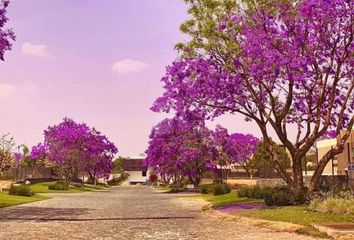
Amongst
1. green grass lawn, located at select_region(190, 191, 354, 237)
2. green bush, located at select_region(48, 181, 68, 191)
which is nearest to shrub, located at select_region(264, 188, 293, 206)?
green grass lawn, located at select_region(190, 191, 354, 237)

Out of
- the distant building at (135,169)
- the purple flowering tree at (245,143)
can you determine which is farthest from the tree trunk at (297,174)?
the distant building at (135,169)

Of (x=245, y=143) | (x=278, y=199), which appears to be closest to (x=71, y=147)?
(x=245, y=143)

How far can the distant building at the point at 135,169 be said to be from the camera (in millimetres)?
175000

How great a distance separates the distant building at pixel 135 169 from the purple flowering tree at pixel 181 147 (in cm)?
11127

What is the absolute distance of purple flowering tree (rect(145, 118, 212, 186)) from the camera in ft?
186

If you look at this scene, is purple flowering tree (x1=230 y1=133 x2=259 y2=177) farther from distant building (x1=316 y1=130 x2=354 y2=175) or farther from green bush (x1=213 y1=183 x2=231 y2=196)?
green bush (x1=213 y1=183 x2=231 y2=196)

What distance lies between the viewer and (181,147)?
189 feet

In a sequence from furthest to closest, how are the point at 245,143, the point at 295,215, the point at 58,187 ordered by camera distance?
the point at 245,143, the point at 58,187, the point at 295,215

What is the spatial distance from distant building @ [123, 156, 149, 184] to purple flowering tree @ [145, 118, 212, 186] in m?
111

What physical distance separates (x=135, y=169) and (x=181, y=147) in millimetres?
125890

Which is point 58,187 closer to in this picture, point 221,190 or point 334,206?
point 221,190

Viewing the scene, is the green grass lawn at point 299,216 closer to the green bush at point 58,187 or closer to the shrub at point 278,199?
the shrub at point 278,199

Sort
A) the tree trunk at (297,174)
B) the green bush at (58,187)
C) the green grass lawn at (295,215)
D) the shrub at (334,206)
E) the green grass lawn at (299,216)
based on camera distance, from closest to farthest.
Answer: the green grass lawn at (299,216) → the green grass lawn at (295,215) → the shrub at (334,206) → the tree trunk at (297,174) → the green bush at (58,187)

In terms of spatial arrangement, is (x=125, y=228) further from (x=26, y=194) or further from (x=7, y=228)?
(x=26, y=194)
